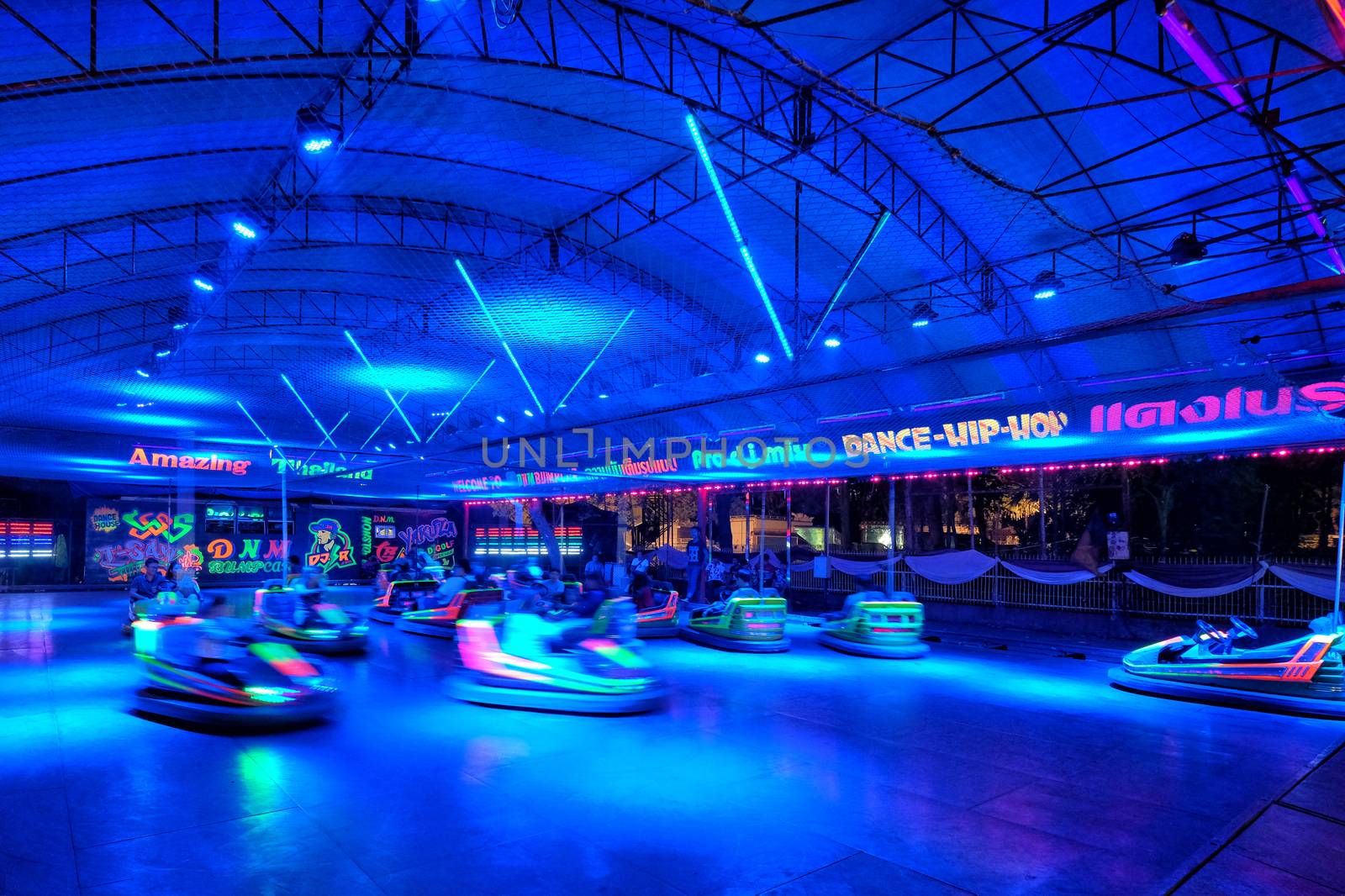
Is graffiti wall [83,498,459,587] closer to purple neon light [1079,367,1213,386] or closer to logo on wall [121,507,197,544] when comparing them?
logo on wall [121,507,197,544]

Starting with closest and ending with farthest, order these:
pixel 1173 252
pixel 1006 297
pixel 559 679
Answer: pixel 559 679 < pixel 1173 252 < pixel 1006 297

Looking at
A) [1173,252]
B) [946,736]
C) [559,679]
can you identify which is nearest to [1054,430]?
[1173,252]

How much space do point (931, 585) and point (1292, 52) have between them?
9720 mm

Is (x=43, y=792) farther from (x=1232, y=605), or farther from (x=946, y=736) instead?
(x=1232, y=605)

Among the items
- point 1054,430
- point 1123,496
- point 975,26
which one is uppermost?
point 975,26

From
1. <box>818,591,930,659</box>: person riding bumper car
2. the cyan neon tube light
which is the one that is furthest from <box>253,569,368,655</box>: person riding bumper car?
the cyan neon tube light

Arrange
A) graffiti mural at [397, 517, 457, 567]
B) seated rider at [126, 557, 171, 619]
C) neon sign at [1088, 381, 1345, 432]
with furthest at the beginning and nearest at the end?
graffiti mural at [397, 517, 457, 567], seated rider at [126, 557, 171, 619], neon sign at [1088, 381, 1345, 432]

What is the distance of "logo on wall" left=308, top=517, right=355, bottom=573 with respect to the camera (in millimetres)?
22750

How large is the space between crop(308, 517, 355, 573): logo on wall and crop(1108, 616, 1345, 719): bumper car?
20566 mm

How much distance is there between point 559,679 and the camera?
6.68 meters

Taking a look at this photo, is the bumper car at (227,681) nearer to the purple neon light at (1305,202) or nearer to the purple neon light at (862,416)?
the purple neon light at (1305,202)

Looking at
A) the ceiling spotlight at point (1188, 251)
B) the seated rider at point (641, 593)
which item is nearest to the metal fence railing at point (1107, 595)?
the ceiling spotlight at point (1188, 251)

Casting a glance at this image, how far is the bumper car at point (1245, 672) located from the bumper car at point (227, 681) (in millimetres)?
7581

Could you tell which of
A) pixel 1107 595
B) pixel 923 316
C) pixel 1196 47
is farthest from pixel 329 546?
pixel 1196 47
